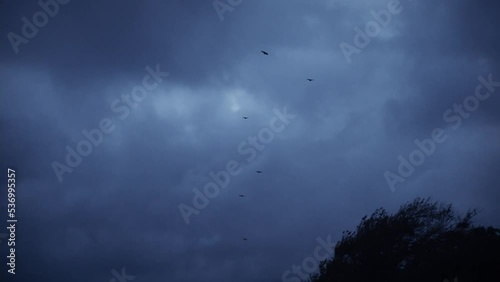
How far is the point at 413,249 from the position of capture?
31.7 meters

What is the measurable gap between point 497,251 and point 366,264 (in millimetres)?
10644

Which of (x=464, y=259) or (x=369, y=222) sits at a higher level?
(x=369, y=222)

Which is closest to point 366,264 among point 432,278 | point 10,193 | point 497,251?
point 432,278

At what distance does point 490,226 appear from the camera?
104 ft

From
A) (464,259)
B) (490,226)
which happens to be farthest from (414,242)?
(490,226)

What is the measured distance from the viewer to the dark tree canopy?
28.1 metres

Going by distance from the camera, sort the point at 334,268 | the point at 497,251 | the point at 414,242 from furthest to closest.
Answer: the point at 334,268, the point at 414,242, the point at 497,251

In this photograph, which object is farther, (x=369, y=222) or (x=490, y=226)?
(x=369, y=222)

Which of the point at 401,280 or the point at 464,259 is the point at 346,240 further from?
the point at 464,259

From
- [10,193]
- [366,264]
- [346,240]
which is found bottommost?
[366,264]

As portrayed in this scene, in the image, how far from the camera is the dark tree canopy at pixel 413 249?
92.1ft

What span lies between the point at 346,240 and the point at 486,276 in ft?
42.3

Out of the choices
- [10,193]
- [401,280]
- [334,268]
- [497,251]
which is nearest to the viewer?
[10,193]

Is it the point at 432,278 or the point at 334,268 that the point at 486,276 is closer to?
the point at 432,278
